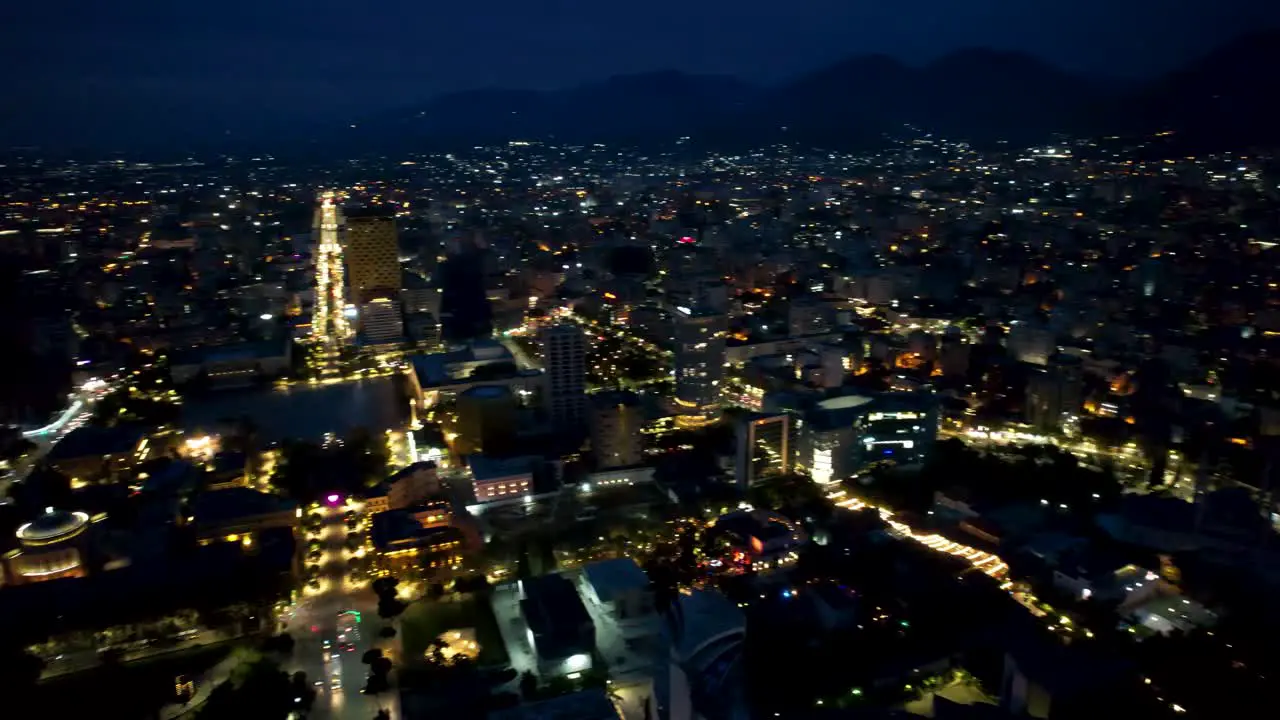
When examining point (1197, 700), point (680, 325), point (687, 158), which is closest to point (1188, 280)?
point (680, 325)

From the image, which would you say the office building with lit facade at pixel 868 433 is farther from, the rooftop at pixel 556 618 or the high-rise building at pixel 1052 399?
the rooftop at pixel 556 618

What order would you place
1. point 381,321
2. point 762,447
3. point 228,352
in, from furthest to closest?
point 381,321
point 228,352
point 762,447

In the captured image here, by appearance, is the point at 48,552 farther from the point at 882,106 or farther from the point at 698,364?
the point at 882,106

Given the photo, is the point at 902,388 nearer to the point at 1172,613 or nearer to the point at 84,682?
the point at 1172,613

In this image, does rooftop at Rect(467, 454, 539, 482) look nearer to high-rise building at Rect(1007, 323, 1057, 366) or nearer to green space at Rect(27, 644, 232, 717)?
green space at Rect(27, 644, 232, 717)

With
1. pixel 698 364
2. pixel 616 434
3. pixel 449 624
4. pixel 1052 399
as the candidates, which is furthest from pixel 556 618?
pixel 1052 399

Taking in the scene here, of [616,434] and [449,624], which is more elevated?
[616,434]

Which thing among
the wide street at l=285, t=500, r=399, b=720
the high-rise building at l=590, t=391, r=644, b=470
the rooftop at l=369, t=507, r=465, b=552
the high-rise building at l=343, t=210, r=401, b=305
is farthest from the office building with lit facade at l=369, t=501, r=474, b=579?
the high-rise building at l=343, t=210, r=401, b=305
